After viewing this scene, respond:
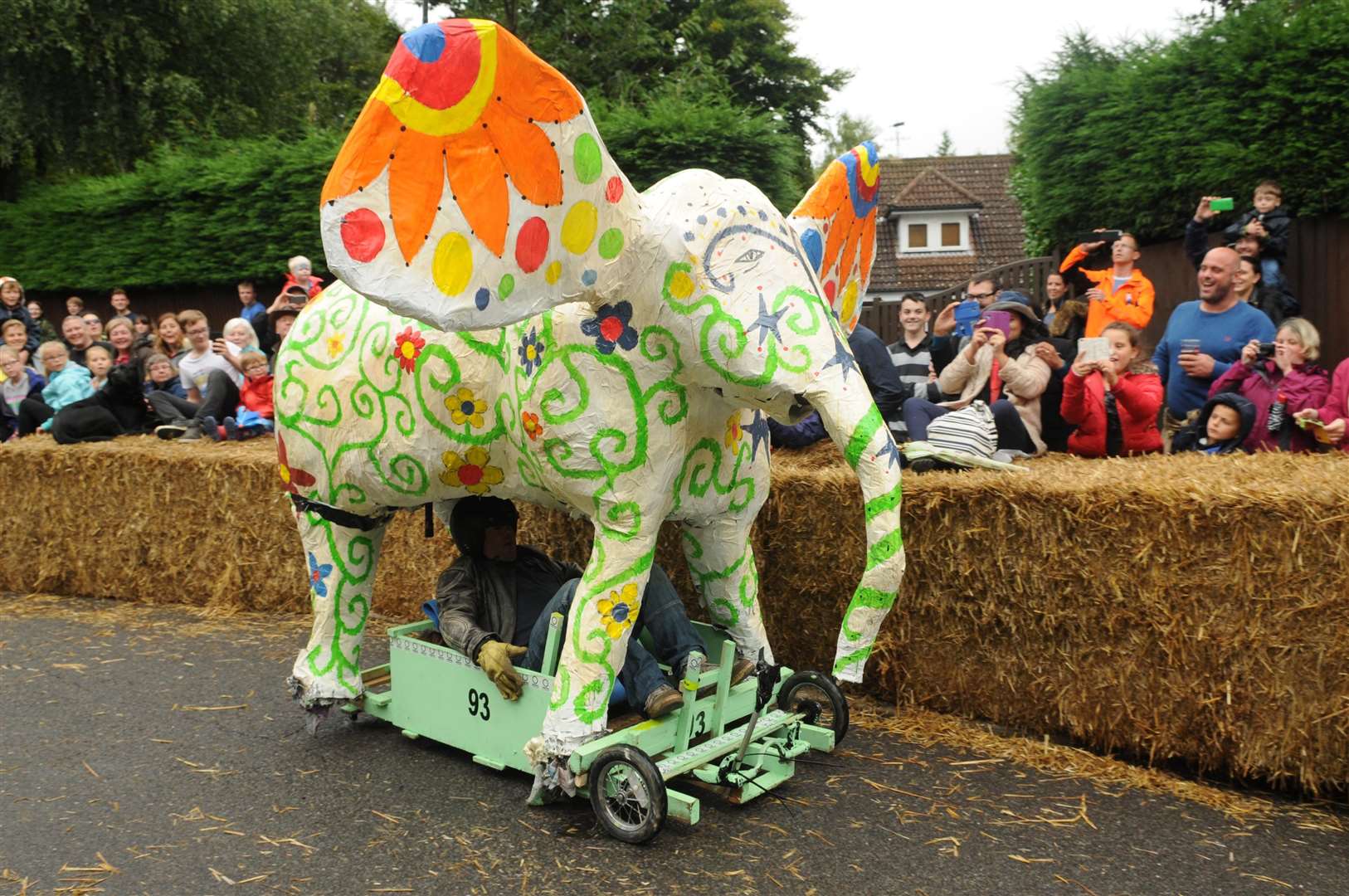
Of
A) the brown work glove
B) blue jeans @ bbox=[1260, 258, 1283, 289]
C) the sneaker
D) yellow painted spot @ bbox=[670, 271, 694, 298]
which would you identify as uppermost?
blue jeans @ bbox=[1260, 258, 1283, 289]

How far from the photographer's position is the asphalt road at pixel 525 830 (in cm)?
320

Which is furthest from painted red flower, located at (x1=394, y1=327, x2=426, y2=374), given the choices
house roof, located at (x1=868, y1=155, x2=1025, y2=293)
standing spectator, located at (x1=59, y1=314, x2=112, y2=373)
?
house roof, located at (x1=868, y1=155, x2=1025, y2=293)

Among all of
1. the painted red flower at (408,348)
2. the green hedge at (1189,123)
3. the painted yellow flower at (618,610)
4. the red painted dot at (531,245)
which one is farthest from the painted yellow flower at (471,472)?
the green hedge at (1189,123)

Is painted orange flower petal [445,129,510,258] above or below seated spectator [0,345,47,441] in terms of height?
above

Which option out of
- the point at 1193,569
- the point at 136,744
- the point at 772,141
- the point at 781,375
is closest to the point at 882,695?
the point at 1193,569

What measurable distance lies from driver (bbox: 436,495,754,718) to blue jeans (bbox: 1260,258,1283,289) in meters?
4.38

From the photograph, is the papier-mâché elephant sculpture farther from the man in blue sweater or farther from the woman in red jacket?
the man in blue sweater

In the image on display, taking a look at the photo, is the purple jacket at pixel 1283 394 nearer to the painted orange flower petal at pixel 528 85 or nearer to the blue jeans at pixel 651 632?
the blue jeans at pixel 651 632

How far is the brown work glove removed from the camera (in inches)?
146

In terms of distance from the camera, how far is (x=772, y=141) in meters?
10.8

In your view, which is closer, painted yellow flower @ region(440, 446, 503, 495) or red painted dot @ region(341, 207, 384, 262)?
red painted dot @ region(341, 207, 384, 262)

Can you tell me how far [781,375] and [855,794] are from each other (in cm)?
160

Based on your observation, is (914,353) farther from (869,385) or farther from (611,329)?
(611,329)

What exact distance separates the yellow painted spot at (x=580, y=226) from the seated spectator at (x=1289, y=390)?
10.7 ft
